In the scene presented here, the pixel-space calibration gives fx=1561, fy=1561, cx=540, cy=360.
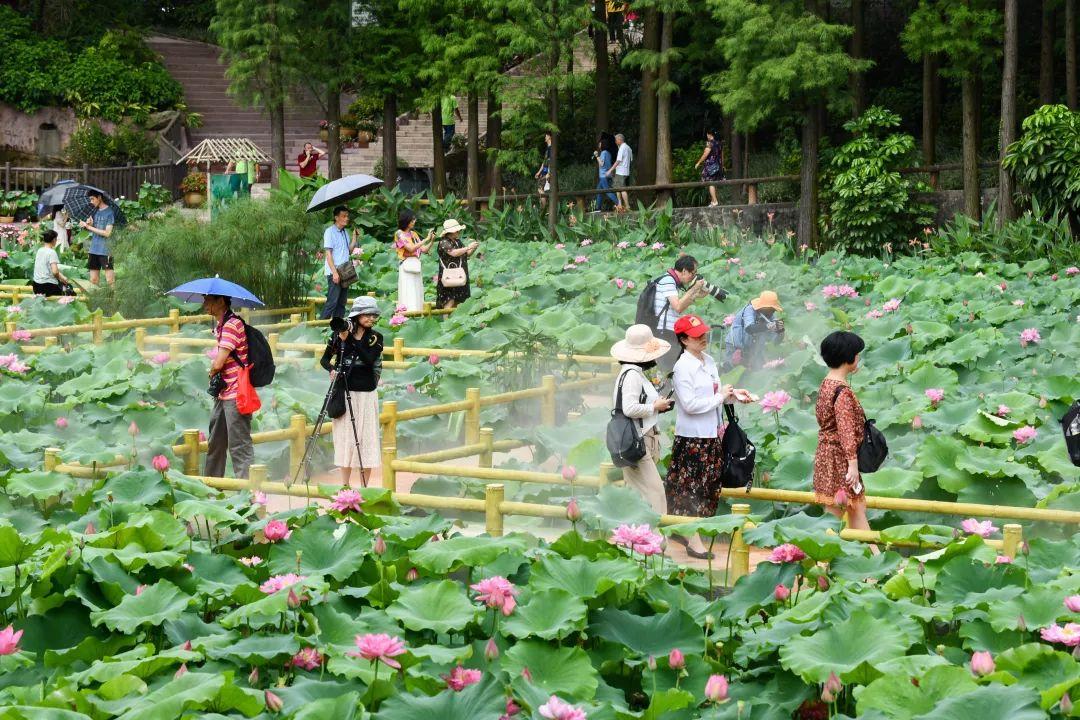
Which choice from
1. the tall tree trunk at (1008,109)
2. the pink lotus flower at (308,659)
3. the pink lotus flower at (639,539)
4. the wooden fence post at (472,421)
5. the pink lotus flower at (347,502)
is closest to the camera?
the pink lotus flower at (308,659)

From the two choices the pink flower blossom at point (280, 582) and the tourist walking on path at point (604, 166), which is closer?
the pink flower blossom at point (280, 582)

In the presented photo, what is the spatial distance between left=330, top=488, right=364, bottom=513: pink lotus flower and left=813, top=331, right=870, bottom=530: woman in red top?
1.96 meters

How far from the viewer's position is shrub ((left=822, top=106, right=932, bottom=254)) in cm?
2011

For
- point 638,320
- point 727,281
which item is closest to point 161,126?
point 727,281

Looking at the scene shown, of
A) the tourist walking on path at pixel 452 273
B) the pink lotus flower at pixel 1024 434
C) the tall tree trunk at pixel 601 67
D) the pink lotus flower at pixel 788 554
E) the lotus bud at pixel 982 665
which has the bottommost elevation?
the lotus bud at pixel 982 665

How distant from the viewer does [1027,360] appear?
10180 mm

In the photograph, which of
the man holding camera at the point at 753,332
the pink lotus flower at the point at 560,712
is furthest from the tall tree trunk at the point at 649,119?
the pink lotus flower at the point at 560,712

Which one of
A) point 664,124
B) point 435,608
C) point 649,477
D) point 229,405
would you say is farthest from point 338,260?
point 664,124

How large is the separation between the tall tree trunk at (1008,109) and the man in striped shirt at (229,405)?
1280cm

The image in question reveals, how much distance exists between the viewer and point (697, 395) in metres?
6.54

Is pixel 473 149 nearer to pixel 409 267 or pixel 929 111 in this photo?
pixel 929 111

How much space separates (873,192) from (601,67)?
651 centimetres

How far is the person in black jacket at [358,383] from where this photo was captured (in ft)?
25.2

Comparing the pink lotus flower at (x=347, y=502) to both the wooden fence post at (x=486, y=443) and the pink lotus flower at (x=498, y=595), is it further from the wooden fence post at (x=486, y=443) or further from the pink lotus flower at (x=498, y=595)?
the wooden fence post at (x=486, y=443)
